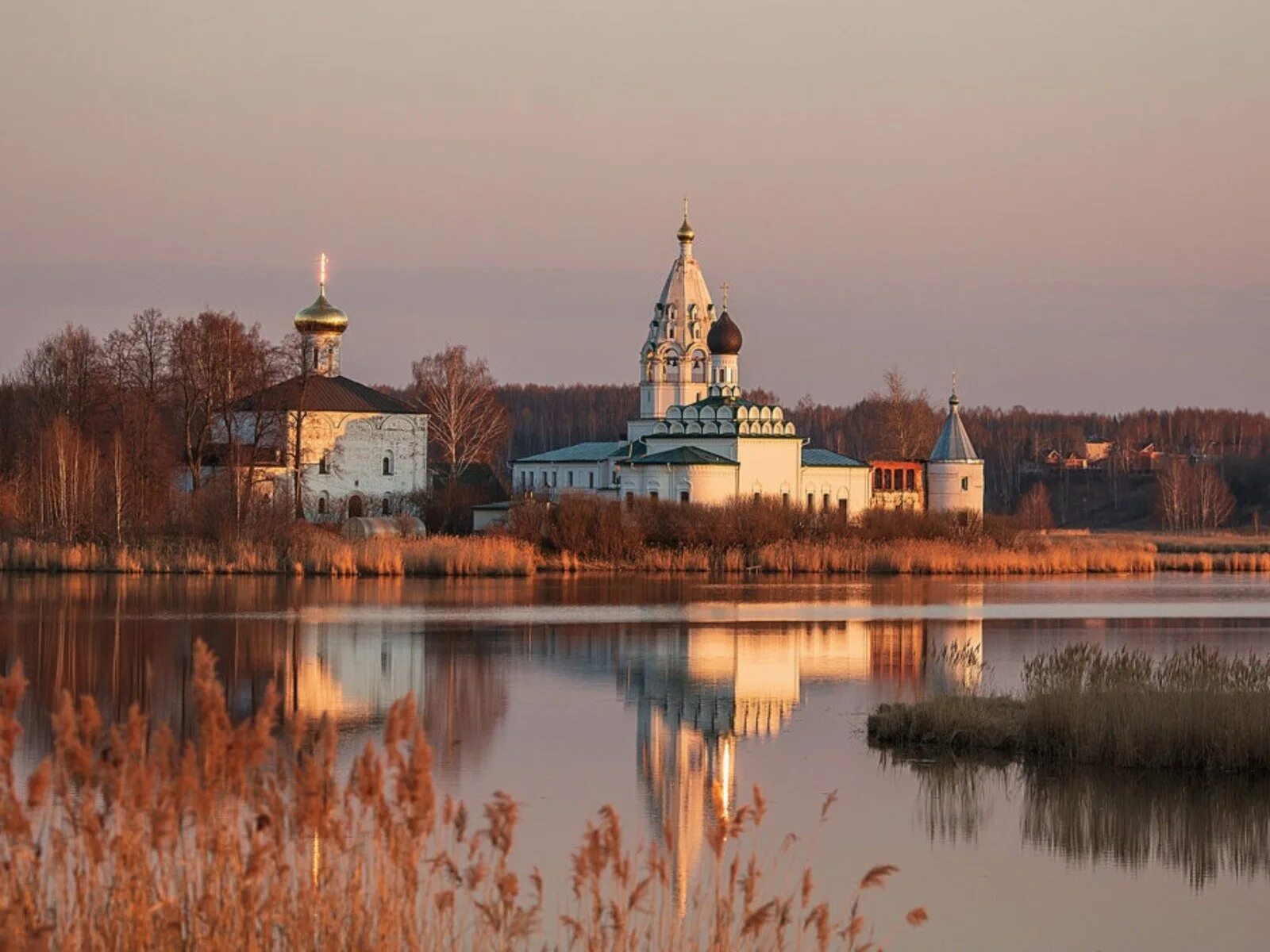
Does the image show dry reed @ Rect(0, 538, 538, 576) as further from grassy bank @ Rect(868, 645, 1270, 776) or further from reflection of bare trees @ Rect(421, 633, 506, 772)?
grassy bank @ Rect(868, 645, 1270, 776)

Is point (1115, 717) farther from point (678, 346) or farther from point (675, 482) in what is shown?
point (678, 346)

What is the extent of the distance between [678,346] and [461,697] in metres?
38.8

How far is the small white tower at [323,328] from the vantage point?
4869 cm

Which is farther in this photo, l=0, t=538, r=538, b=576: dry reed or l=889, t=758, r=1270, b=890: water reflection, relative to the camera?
l=0, t=538, r=538, b=576: dry reed

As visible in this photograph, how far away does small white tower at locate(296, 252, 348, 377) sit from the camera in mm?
48688

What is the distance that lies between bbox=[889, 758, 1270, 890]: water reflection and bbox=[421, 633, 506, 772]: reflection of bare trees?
2.63 metres

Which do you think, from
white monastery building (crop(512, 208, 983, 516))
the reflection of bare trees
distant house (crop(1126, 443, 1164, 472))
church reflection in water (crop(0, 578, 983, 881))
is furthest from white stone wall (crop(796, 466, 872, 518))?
distant house (crop(1126, 443, 1164, 472))

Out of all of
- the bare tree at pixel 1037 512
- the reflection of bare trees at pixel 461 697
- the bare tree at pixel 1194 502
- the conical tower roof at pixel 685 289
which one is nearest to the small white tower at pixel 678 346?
the conical tower roof at pixel 685 289

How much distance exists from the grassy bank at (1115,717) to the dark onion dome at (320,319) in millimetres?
37061

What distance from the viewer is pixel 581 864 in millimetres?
4621

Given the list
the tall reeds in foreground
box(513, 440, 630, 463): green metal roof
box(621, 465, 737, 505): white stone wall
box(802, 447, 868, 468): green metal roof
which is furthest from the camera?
box(513, 440, 630, 463): green metal roof

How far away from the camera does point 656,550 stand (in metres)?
36.2

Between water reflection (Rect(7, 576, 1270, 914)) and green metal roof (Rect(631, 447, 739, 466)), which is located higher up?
green metal roof (Rect(631, 447, 739, 466))

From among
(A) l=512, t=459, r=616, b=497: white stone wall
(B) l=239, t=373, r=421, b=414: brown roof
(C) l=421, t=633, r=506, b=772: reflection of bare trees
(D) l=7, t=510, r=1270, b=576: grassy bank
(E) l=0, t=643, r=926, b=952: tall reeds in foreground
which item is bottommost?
(C) l=421, t=633, r=506, b=772: reflection of bare trees
